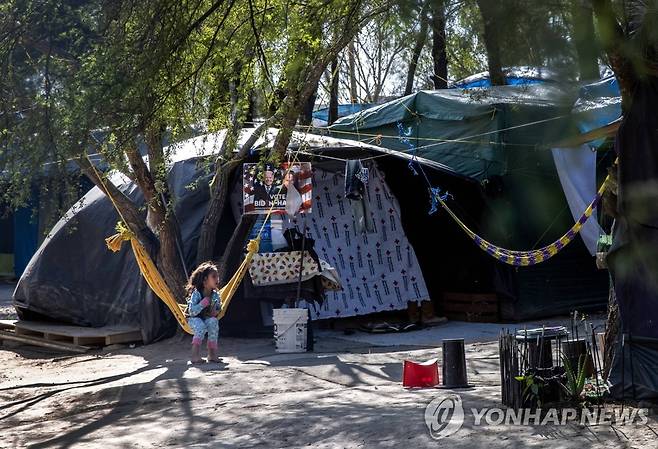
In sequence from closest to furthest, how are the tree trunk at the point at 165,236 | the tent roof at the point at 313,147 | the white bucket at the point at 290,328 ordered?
the white bucket at the point at 290,328
the tent roof at the point at 313,147
the tree trunk at the point at 165,236

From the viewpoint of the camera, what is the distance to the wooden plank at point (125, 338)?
1284cm

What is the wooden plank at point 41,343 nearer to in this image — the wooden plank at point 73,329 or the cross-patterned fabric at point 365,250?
the wooden plank at point 73,329

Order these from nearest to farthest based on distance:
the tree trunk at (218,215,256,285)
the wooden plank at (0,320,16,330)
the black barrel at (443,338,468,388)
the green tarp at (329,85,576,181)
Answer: the black barrel at (443,338,468,388)
the tree trunk at (218,215,256,285)
the green tarp at (329,85,576,181)
the wooden plank at (0,320,16,330)

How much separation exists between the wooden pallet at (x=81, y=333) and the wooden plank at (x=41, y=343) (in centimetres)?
10

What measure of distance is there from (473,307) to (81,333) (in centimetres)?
553

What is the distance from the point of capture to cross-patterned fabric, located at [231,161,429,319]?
13859 millimetres

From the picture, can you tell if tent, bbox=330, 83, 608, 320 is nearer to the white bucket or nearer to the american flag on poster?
the american flag on poster

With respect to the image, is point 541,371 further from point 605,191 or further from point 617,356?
point 605,191

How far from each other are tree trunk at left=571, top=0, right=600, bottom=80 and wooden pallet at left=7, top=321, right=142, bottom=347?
8.40 m

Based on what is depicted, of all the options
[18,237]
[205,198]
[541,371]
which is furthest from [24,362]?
[18,237]

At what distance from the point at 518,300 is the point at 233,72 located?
638 cm

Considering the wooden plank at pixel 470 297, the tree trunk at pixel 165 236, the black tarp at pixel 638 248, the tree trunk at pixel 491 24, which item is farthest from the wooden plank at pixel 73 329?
the tree trunk at pixel 491 24

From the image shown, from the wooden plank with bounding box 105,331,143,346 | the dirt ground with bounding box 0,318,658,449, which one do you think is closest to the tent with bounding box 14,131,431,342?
the wooden plank with bounding box 105,331,143,346

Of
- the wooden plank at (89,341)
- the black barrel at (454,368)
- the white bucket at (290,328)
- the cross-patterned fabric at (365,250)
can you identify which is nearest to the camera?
the black barrel at (454,368)
